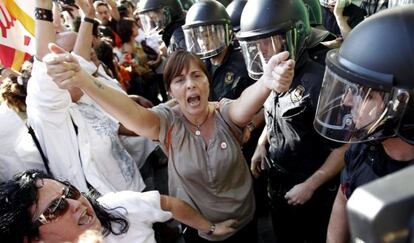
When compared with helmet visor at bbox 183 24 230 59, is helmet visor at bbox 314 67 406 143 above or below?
above

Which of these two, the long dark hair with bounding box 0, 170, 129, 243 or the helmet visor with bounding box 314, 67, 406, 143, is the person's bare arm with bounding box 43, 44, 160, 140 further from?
the helmet visor with bounding box 314, 67, 406, 143

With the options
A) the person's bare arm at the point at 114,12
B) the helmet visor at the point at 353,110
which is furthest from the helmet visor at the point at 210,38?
the person's bare arm at the point at 114,12

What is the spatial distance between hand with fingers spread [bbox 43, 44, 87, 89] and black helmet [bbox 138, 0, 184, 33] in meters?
2.66

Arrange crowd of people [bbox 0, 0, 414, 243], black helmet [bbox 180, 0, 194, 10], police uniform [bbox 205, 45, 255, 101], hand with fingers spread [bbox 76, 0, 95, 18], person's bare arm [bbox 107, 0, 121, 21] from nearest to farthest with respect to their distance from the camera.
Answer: crowd of people [bbox 0, 0, 414, 243]
hand with fingers spread [bbox 76, 0, 95, 18]
police uniform [bbox 205, 45, 255, 101]
black helmet [bbox 180, 0, 194, 10]
person's bare arm [bbox 107, 0, 121, 21]

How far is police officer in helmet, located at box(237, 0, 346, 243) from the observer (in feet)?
6.24

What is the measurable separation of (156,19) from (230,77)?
60.2 inches

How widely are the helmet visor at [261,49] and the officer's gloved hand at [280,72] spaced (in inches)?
20.9

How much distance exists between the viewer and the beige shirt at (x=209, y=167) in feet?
5.88

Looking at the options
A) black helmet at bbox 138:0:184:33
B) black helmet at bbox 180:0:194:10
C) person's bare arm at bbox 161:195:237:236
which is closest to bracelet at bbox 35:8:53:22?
person's bare arm at bbox 161:195:237:236

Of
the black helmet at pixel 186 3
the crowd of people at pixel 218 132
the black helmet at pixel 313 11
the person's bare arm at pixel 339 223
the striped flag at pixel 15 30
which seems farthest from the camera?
the black helmet at pixel 186 3

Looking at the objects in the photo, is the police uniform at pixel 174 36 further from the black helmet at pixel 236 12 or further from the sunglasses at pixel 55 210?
the sunglasses at pixel 55 210

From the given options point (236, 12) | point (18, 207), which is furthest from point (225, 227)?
point (236, 12)

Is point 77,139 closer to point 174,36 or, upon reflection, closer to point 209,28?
point 209,28

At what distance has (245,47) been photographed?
218 cm
